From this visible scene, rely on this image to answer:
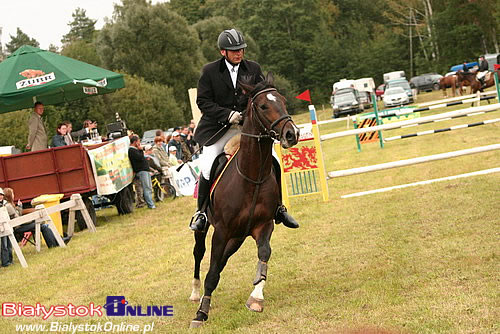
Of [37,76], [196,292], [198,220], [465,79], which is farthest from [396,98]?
[198,220]

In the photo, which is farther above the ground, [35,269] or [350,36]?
[350,36]

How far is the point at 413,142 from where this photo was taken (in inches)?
1011

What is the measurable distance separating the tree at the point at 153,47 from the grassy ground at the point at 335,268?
51670mm

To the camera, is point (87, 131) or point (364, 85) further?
point (364, 85)

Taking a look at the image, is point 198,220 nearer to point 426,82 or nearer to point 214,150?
point 214,150

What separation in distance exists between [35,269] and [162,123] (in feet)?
161

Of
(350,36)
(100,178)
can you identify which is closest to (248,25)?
(350,36)

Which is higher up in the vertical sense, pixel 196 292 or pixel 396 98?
pixel 196 292

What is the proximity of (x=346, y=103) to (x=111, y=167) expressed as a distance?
3707cm

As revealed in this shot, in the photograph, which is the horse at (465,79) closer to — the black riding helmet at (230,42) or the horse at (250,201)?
the black riding helmet at (230,42)

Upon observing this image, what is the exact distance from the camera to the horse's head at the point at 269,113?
6215mm

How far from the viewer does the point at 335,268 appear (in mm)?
8430

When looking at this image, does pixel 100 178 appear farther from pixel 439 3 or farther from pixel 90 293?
pixel 439 3

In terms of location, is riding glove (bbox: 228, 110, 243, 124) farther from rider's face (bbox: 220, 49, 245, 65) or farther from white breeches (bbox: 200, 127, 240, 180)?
rider's face (bbox: 220, 49, 245, 65)
